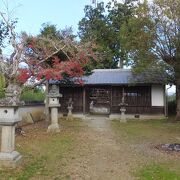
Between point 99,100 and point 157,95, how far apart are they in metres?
6.07

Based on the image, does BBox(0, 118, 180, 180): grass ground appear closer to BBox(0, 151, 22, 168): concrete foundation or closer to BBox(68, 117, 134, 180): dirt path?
BBox(68, 117, 134, 180): dirt path

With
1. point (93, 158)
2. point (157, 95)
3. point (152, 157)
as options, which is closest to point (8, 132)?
point (93, 158)

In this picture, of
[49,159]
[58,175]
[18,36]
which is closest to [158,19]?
[18,36]

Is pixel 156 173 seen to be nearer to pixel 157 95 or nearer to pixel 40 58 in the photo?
pixel 40 58

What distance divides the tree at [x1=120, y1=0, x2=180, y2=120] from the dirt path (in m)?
10.4

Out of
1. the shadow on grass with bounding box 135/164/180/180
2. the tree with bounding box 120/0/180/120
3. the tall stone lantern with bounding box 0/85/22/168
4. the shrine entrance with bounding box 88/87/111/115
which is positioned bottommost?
the shadow on grass with bounding box 135/164/180/180

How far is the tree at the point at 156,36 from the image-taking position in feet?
79.2

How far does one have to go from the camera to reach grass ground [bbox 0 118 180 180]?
9.68m

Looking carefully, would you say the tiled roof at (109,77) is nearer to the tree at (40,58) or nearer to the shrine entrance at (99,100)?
the shrine entrance at (99,100)

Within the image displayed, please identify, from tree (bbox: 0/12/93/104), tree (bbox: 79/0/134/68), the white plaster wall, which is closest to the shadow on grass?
tree (bbox: 0/12/93/104)

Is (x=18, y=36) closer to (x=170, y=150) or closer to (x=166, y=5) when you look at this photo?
(x=170, y=150)

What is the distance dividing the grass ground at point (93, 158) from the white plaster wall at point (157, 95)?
11853mm

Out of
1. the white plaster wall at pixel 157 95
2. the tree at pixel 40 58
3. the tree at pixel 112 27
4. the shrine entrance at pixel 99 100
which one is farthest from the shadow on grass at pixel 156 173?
the tree at pixel 112 27

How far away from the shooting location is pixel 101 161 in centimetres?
1151
